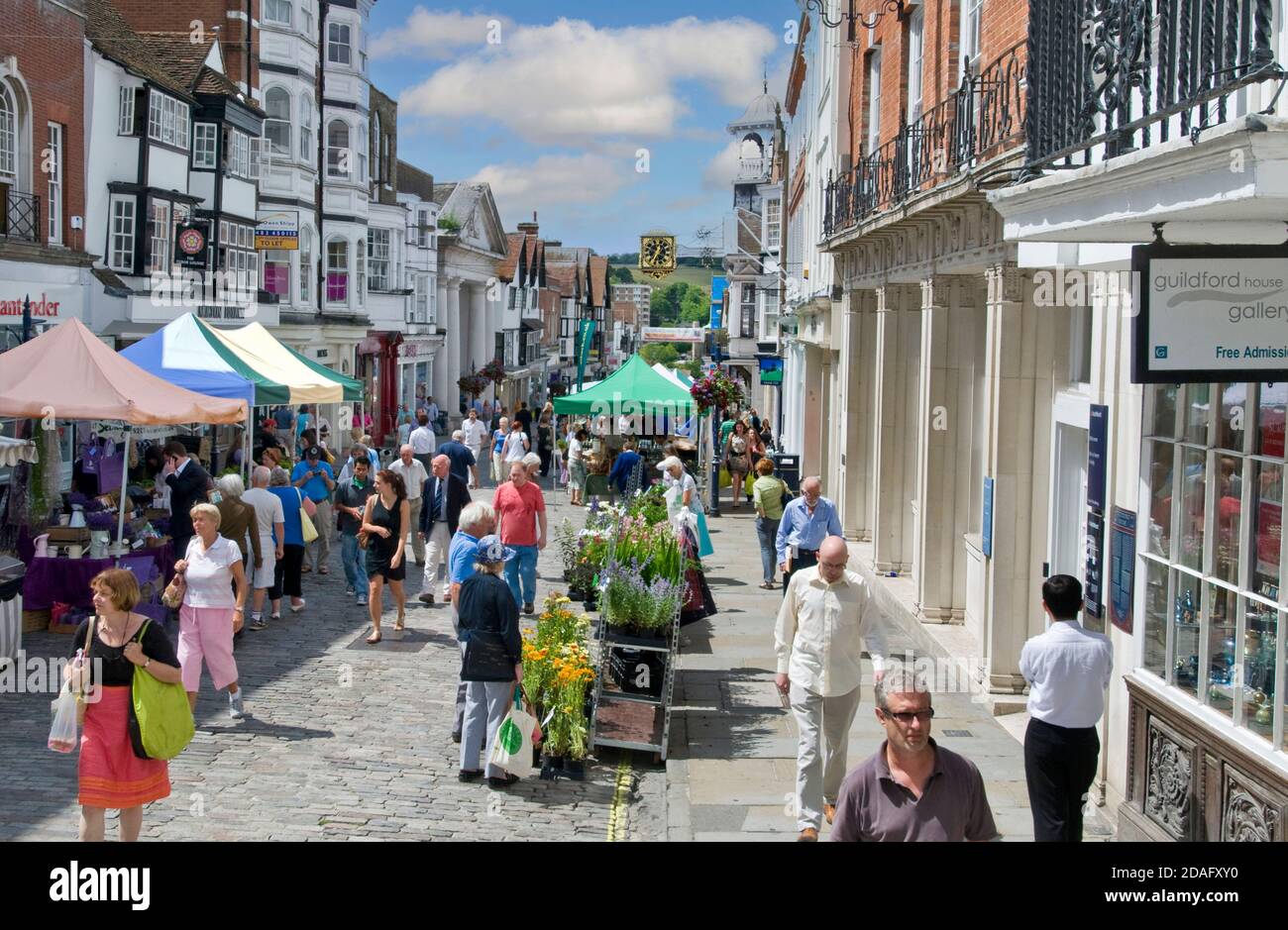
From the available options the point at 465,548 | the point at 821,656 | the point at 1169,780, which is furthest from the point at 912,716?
the point at 465,548

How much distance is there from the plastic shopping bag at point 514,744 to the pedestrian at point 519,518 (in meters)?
4.28

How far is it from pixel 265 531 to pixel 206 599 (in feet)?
12.6

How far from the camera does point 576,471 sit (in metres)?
Result: 27.5

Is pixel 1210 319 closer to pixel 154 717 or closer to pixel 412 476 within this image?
pixel 154 717

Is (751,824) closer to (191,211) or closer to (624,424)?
(624,424)

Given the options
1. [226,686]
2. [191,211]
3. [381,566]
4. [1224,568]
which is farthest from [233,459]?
[1224,568]

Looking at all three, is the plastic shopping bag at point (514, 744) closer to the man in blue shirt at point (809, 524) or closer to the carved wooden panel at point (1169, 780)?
the carved wooden panel at point (1169, 780)

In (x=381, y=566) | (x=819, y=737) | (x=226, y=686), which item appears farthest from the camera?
(x=381, y=566)

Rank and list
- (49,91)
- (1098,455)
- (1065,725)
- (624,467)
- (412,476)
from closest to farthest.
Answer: (1065,725)
(1098,455)
(412,476)
(49,91)
(624,467)

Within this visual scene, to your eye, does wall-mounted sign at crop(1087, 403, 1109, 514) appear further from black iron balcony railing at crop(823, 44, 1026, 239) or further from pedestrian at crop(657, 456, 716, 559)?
pedestrian at crop(657, 456, 716, 559)

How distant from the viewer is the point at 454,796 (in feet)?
29.0

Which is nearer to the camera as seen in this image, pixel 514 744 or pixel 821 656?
pixel 821 656

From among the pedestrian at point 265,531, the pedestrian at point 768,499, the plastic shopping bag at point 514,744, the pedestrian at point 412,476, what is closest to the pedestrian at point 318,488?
the pedestrian at point 412,476

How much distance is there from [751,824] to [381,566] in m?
5.81
